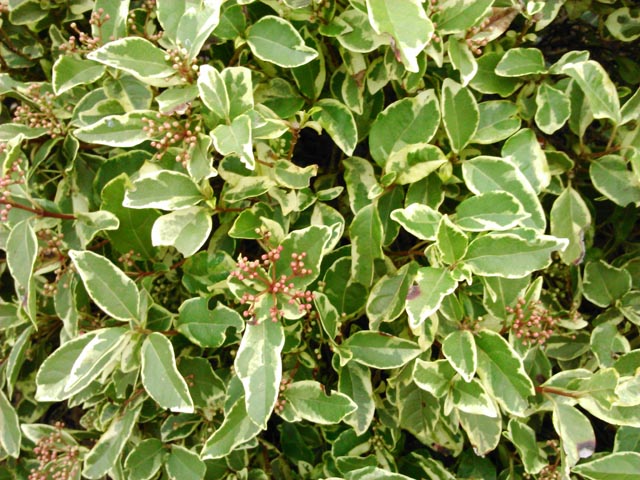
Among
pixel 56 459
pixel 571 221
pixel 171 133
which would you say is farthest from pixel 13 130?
pixel 571 221

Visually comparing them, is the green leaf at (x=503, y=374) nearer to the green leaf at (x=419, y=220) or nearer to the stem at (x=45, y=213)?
the green leaf at (x=419, y=220)

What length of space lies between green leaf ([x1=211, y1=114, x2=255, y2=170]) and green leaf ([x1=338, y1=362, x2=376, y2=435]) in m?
0.52

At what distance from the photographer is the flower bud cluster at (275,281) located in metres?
1.04

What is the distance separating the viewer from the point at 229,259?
119 centimetres

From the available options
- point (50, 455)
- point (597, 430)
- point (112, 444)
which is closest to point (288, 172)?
point (112, 444)

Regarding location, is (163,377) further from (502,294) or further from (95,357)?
(502,294)

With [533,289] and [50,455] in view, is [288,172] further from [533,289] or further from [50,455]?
[50,455]

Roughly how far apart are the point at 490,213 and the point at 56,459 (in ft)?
3.76

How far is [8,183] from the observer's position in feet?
3.63

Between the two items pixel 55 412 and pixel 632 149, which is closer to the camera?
pixel 632 149

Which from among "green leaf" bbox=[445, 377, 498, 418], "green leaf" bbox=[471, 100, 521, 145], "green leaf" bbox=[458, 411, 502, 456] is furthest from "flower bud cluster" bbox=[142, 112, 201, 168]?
"green leaf" bbox=[458, 411, 502, 456]

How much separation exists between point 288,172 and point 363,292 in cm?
29

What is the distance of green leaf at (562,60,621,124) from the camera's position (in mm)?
1159

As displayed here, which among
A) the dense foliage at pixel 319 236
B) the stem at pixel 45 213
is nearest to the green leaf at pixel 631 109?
the dense foliage at pixel 319 236
